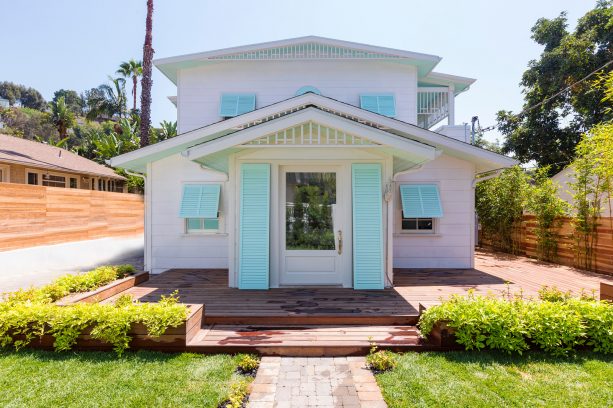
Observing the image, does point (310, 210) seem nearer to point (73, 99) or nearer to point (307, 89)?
point (307, 89)

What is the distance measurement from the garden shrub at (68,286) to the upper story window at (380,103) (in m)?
8.11

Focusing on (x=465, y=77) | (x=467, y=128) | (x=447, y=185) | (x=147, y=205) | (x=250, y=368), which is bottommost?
(x=250, y=368)

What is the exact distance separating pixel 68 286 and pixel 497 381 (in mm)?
6212

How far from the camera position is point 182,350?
4.00 meters

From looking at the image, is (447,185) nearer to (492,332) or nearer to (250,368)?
(492,332)

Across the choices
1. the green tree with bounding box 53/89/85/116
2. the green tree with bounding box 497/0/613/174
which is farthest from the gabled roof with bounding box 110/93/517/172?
the green tree with bounding box 53/89/85/116

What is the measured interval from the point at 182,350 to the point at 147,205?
18.9ft

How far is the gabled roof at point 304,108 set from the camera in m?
6.66

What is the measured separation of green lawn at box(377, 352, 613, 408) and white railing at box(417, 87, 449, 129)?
33.1ft

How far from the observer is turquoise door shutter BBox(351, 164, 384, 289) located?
6414 millimetres

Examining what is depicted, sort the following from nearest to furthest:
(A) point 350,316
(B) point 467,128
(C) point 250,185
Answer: (A) point 350,316 < (C) point 250,185 < (B) point 467,128

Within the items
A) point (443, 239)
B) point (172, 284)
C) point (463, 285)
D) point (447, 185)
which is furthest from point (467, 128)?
point (172, 284)

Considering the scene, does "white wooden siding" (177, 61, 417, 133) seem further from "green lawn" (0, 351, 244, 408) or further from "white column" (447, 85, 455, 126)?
"green lawn" (0, 351, 244, 408)

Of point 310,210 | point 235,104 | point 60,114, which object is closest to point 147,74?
point 235,104
